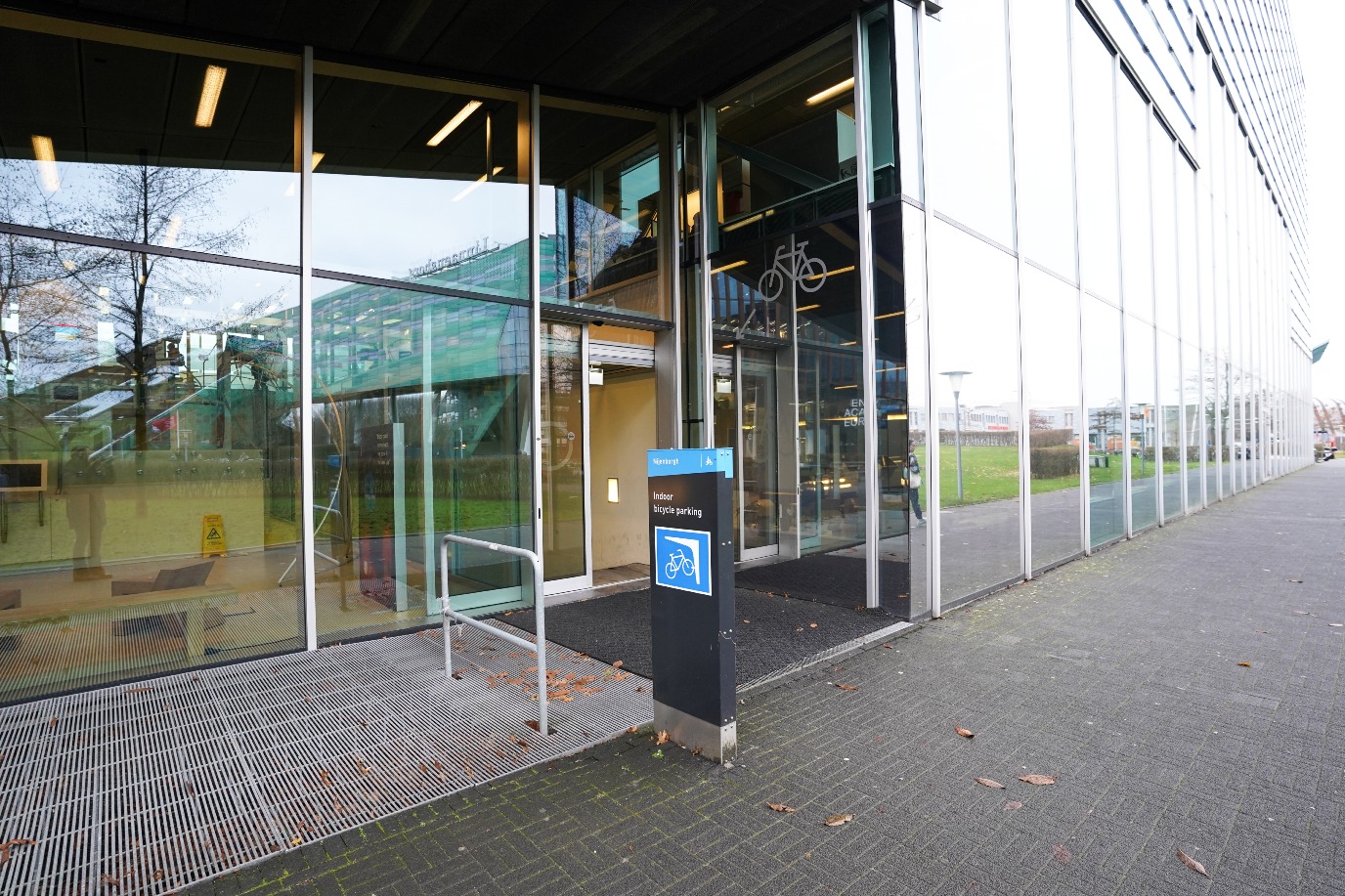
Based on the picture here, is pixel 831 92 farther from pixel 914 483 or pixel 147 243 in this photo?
pixel 147 243

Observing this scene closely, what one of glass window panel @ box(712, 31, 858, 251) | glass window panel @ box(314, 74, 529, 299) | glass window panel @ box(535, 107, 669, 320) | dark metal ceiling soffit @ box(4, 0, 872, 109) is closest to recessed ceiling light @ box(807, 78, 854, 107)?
glass window panel @ box(712, 31, 858, 251)

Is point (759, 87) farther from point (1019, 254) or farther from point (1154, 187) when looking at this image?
point (1154, 187)

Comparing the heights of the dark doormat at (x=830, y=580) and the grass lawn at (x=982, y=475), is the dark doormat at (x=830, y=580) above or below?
below

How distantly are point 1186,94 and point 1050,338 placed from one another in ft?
36.2

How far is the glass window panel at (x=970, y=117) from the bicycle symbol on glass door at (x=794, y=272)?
1226 millimetres

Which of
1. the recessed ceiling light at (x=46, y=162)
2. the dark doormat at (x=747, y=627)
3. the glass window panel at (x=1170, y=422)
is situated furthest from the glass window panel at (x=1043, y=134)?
the recessed ceiling light at (x=46, y=162)

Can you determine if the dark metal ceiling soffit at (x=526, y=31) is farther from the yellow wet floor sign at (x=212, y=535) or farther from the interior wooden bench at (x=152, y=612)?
the interior wooden bench at (x=152, y=612)

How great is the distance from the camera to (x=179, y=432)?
5000 millimetres

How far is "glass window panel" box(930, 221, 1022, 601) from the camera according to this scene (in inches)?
243

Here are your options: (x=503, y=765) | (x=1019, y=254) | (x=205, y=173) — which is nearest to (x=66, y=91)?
(x=205, y=173)

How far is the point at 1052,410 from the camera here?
26.6ft

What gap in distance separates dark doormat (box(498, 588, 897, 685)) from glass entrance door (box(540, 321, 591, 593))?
544 millimetres

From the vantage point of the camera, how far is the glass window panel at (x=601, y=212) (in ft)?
23.0

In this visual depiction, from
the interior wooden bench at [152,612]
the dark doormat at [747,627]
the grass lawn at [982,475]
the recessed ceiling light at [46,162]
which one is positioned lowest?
the dark doormat at [747,627]
